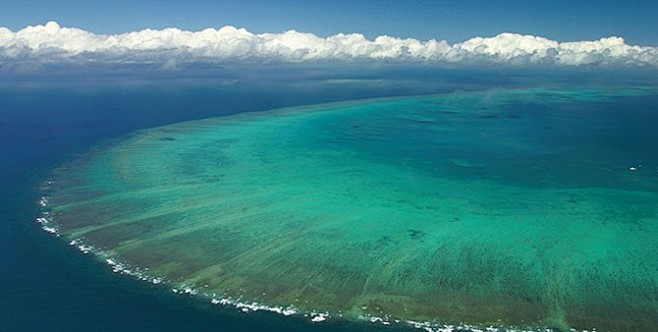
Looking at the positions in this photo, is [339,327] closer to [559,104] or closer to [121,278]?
[121,278]

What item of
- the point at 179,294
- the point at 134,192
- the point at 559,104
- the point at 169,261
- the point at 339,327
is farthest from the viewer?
the point at 559,104

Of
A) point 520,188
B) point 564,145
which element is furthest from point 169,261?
point 564,145

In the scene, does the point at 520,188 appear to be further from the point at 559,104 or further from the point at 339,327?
the point at 559,104

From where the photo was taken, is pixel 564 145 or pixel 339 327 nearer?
pixel 339 327

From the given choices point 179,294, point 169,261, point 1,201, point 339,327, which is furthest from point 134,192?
point 339,327

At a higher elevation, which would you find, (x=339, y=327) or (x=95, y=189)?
(x=95, y=189)

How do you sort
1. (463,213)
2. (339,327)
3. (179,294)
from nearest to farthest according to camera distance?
(339,327)
(179,294)
(463,213)
